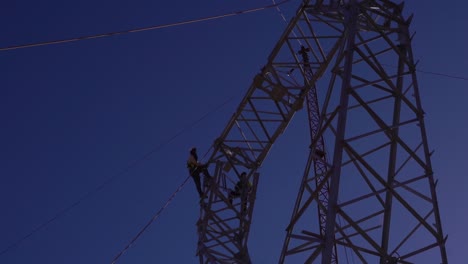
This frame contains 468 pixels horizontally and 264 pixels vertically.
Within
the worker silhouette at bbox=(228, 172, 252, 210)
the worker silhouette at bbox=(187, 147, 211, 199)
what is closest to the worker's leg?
the worker silhouette at bbox=(187, 147, 211, 199)

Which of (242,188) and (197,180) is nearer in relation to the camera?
(242,188)

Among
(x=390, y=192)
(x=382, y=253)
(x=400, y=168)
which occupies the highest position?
(x=400, y=168)

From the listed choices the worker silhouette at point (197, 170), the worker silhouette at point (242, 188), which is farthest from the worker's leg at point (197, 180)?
the worker silhouette at point (242, 188)

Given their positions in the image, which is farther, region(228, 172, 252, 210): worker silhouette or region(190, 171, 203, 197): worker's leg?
region(190, 171, 203, 197): worker's leg

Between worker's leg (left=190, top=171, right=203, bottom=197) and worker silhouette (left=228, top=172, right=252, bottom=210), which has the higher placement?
worker's leg (left=190, top=171, right=203, bottom=197)

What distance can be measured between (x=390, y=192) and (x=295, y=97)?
869cm

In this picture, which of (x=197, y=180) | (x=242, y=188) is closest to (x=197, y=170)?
(x=197, y=180)

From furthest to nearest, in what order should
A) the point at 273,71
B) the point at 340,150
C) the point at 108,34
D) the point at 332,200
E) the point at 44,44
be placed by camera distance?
the point at 273,71 → the point at 108,34 → the point at 44,44 → the point at 340,150 → the point at 332,200

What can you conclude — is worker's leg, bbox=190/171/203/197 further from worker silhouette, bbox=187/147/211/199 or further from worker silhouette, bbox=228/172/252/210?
worker silhouette, bbox=228/172/252/210

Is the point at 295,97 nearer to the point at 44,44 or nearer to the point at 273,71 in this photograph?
the point at 273,71

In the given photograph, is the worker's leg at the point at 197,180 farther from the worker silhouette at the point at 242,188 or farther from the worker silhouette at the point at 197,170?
the worker silhouette at the point at 242,188

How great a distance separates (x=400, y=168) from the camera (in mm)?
13859

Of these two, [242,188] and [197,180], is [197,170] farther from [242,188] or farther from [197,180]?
[242,188]

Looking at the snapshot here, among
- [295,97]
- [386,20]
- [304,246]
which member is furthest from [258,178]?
[304,246]
